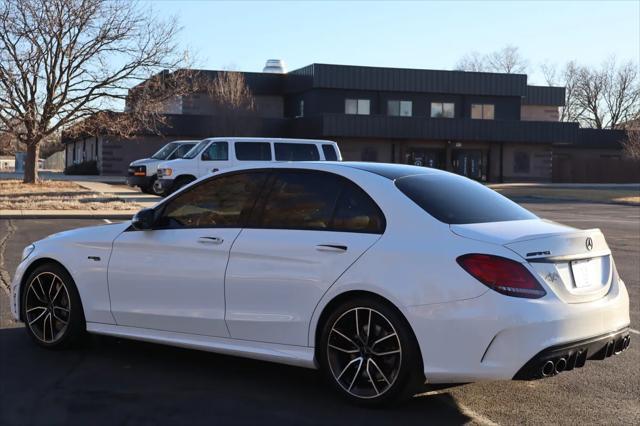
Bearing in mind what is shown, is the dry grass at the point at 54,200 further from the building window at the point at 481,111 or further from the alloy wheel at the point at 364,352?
the building window at the point at 481,111

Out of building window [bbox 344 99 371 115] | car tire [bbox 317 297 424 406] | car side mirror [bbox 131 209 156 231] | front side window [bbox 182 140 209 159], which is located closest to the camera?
car tire [bbox 317 297 424 406]

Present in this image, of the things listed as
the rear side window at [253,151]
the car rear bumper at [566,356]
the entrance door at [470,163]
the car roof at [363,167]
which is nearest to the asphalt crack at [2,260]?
the car roof at [363,167]

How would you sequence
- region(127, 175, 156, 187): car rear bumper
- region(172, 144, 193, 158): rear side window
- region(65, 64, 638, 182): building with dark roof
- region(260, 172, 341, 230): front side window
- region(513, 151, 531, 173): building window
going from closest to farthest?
region(260, 172, 341, 230): front side window < region(172, 144, 193, 158): rear side window < region(127, 175, 156, 187): car rear bumper < region(65, 64, 638, 182): building with dark roof < region(513, 151, 531, 173): building window

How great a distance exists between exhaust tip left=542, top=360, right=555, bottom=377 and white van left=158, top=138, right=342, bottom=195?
18.0 metres

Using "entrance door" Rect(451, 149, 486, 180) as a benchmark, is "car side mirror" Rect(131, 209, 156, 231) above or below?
below

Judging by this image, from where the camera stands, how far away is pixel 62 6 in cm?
3181

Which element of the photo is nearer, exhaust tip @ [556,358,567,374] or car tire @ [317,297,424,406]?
exhaust tip @ [556,358,567,374]

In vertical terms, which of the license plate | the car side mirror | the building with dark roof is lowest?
the license plate

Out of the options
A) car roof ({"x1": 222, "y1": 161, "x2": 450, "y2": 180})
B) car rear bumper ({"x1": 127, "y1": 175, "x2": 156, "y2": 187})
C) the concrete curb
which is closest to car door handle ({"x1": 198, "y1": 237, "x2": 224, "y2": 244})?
car roof ({"x1": 222, "y1": 161, "x2": 450, "y2": 180})

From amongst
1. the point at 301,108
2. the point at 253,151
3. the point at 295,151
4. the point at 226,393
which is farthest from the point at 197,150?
the point at 301,108

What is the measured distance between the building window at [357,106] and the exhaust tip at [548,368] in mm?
48875

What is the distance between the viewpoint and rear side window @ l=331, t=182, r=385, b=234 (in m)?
5.13

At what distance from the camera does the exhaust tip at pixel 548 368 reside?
15.1ft

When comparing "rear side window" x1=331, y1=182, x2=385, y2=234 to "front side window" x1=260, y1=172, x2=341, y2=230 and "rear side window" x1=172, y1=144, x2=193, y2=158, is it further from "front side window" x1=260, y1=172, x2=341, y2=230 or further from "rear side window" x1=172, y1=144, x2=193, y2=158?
"rear side window" x1=172, y1=144, x2=193, y2=158
